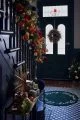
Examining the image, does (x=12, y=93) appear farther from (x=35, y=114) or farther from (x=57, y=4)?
(x=57, y=4)

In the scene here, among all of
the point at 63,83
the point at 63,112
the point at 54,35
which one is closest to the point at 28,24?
the point at 63,112

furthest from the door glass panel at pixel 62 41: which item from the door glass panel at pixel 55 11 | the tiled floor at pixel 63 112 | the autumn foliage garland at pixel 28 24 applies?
the autumn foliage garland at pixel 28 24

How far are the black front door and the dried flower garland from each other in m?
0.12

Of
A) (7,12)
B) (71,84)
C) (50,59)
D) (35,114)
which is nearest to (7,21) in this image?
(7,12)

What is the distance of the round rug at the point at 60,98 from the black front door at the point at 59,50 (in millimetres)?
1946

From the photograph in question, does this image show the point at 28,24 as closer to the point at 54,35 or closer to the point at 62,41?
the point at 54,35

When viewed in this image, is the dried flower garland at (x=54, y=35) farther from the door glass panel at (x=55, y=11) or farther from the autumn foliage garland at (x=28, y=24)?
the autumn foliage garland at (x=28, y=24)

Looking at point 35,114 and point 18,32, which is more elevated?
point 18,32

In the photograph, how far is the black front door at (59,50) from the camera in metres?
8.07

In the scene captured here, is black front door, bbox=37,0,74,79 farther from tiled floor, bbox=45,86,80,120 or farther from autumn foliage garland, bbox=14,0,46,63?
autumn foliage garland, bbox=14,0,46,63

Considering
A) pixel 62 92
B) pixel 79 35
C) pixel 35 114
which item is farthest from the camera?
pixel 79 35

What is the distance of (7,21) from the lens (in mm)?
2705

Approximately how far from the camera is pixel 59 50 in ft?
26.9

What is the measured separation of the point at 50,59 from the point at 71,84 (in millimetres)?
1260
